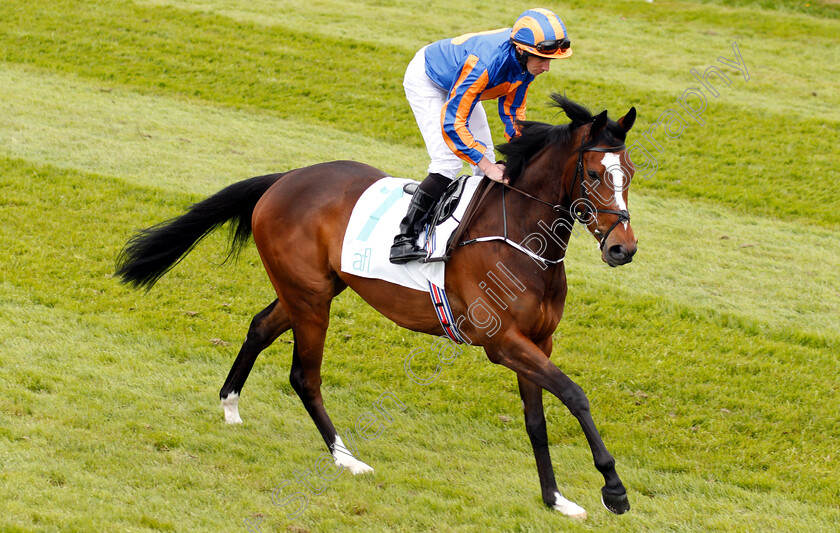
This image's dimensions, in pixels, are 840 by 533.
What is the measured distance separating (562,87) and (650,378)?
29.0 ft

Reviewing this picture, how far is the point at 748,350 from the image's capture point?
7.36 m

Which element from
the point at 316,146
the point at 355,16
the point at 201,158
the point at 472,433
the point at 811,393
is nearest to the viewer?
the point at 472,433

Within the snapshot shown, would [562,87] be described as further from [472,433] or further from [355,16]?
[472,433]

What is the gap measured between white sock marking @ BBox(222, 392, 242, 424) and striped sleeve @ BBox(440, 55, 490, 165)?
2541 millimetres

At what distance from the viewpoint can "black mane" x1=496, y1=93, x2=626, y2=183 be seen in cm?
440

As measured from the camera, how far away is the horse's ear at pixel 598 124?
430 centimetres

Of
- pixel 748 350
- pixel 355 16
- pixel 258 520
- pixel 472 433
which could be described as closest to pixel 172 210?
pixel 472 433

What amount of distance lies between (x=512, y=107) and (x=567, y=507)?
2483mm

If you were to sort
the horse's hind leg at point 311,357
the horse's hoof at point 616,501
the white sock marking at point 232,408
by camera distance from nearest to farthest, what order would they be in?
the horse's hoof at point 616,501 → the horse's hind leg at point 311,357 → the white sock marking at point 232,408

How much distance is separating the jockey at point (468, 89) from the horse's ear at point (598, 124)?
0.45m

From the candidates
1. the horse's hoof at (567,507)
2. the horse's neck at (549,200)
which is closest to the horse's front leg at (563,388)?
the horse's hoof at (567,507)

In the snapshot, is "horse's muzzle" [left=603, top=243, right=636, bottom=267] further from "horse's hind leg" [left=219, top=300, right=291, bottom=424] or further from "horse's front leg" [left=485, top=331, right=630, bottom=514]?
"horse's hind leg" [left=219, top=300, right=291, bottom=424]

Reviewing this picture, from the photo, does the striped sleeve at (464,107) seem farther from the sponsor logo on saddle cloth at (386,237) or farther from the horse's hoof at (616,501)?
the horse's hoof at (616,501)

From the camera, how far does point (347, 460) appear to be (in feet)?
17.7
